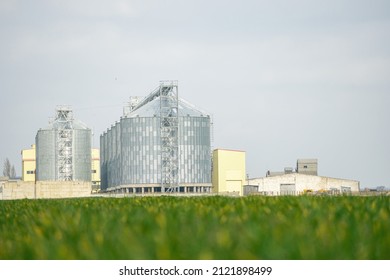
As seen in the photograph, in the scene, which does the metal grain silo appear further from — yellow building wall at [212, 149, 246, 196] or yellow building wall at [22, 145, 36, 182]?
yellow building wall at [212, 149, 246, 196]

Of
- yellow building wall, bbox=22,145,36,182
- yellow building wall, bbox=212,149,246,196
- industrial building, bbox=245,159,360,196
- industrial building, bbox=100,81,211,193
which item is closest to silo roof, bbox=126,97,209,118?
industrial building, bbox=100,81,211,193

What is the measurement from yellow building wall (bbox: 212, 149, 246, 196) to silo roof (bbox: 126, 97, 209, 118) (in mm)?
6512

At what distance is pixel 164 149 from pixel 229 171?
33.3ft

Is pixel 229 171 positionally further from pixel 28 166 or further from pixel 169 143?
pixel 28 166

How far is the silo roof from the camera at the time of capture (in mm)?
104062

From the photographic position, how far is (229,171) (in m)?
105

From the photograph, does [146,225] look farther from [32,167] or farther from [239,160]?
[32,167]

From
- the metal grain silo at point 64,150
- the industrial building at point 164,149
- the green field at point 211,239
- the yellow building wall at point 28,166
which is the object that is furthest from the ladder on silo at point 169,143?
the green field at point 211,239

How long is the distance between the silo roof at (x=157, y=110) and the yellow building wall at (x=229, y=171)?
6512 millimetres

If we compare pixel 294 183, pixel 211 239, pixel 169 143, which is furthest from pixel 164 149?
pixel 211 239

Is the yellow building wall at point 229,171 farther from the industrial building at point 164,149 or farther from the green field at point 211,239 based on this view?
the green field at point 211,239

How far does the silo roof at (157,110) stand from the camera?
4097 inches

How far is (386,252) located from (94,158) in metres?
144

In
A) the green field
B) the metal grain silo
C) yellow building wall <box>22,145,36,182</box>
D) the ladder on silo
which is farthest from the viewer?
yellow building wall <box>22,145,36,182</box>
